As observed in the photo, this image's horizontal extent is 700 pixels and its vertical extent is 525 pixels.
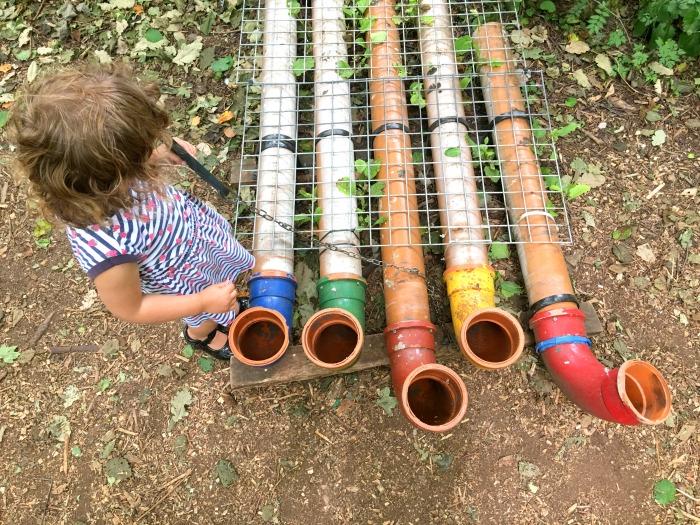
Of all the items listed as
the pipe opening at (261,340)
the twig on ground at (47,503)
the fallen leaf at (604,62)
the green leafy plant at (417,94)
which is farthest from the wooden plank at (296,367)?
the fallen leaf at (604,62)

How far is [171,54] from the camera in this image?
4188 mm

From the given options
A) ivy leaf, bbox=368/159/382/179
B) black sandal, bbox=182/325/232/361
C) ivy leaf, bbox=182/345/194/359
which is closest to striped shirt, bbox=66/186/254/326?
black sandal, bbox=182/325/232/361

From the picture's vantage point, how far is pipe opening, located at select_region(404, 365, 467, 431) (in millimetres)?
2441

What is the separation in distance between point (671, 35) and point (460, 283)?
2980 mm

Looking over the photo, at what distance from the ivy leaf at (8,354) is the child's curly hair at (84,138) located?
2264 mm

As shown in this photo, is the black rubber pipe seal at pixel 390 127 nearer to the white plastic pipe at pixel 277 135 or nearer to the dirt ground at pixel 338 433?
the white plastic pipe at pixel 277 135

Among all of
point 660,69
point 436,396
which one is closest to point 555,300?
point 436,396

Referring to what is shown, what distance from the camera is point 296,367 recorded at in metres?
2.91

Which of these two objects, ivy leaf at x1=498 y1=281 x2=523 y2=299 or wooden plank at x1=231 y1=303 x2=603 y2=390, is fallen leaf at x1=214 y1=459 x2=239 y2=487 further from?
ivy leaf at x1=498 y1=281 x2=523 y2=299

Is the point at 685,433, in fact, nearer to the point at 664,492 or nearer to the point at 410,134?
the point at 664,492

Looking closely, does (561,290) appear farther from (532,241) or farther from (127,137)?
(127,137)

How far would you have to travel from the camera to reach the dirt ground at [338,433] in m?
2.88

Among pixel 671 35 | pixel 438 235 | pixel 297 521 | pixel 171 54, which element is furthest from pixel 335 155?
pixel 671 35

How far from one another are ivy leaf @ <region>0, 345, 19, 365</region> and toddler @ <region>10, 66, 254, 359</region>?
1761 millimetres
